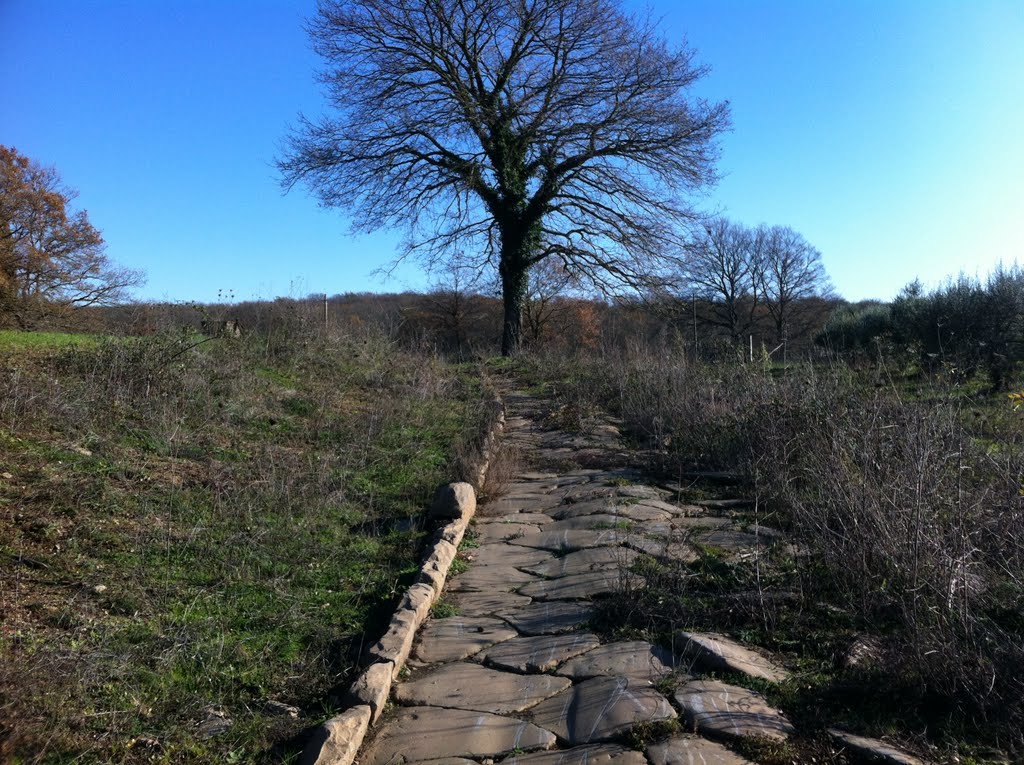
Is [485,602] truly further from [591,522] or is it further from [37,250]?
[37,250]

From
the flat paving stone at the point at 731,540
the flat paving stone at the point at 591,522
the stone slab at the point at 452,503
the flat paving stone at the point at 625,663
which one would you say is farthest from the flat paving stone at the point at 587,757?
the stone slab at the point at 452,503

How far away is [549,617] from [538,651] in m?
0.43

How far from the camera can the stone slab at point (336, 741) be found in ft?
8.80

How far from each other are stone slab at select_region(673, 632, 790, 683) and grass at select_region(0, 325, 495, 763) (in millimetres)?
1651

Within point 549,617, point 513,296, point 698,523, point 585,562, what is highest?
point 513,296

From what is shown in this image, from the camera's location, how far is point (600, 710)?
308 cm

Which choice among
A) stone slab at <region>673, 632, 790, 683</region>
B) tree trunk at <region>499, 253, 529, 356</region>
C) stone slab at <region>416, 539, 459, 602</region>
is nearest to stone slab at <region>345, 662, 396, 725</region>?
stone slab at <region>416, 539, 459, 602</region>

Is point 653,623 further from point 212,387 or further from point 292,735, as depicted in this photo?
point 212,387

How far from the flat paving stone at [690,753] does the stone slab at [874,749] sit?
1.35 feet

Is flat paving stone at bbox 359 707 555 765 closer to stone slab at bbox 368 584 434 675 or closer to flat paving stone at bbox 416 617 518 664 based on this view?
stone slab at bbox 368 584 434 675

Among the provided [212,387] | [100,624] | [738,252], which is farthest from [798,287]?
[100,624]

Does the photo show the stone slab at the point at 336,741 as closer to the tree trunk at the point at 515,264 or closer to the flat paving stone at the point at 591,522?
the flat paving stone at the point at 591,522

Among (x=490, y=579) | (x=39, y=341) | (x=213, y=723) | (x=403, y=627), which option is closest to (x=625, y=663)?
(x=403, y=627)

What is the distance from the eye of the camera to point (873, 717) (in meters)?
2.91
